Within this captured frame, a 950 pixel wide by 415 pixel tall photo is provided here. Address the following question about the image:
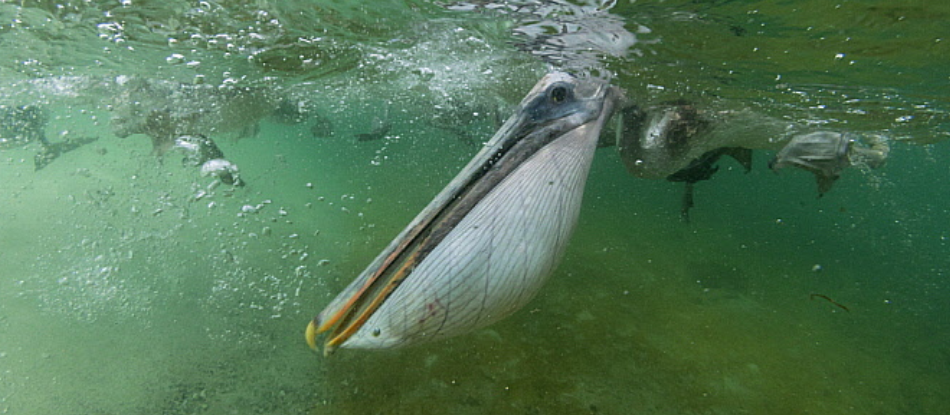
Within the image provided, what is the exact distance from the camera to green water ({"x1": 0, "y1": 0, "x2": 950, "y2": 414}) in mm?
3943

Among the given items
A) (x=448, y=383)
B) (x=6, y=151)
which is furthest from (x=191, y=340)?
(x=6, y=151)

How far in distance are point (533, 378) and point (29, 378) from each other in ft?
14.8

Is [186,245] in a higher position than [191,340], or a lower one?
lower

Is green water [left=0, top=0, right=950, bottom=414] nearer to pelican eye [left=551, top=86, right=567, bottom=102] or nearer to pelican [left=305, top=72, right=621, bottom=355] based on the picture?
pelican eye [left=551, top=86, right=567, bottom=102]

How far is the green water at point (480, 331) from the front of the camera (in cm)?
394

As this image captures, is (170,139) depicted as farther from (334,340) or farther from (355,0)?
(334,340)

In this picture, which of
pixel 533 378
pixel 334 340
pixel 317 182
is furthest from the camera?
pixel 317 182

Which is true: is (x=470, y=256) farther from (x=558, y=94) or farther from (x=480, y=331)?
(x=480, y=331)

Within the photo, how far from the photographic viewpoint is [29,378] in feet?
14.9

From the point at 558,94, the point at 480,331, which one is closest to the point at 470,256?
the point at 558,94

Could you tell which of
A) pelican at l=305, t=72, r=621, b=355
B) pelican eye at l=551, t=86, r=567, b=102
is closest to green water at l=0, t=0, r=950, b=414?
pelican eye at l=551, t=86, r=567, b=102

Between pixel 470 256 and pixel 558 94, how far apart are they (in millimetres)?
1319

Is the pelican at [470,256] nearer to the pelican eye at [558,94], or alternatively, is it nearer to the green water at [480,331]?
the pelican eye at [558,94]

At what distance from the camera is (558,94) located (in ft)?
9.84
